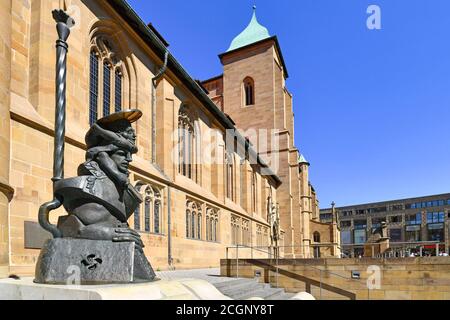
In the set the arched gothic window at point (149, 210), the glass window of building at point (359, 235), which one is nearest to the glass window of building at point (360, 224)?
the glass window of building at point (359, 235)

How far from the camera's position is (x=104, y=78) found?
1468 centimetres

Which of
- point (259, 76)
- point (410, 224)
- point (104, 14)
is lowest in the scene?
point (410, 224)

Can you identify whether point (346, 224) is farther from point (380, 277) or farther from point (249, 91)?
point (380, 277)

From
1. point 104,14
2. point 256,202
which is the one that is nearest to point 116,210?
point 104,14

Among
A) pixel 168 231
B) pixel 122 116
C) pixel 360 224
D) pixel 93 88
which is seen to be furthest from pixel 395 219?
pixel 122 116

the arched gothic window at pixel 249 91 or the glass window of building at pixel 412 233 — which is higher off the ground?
the arched gothic window at pixel 249 91

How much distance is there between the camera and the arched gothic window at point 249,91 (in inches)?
1876

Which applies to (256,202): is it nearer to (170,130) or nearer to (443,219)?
(170,130)

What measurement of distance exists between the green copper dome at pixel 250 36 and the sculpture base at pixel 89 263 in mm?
46770

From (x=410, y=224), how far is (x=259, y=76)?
5965cm

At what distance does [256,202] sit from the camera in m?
37.1

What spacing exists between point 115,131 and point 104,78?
10.4 meters

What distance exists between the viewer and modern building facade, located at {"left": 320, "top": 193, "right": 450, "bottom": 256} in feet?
254

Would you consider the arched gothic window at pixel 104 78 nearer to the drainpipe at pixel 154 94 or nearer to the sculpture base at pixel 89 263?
the drainpipe at pixel 154 94
